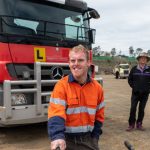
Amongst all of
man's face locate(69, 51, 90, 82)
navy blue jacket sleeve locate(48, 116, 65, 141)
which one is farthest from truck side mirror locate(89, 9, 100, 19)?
navy blue jacket sleeve locate(48, 116, 65, 141)

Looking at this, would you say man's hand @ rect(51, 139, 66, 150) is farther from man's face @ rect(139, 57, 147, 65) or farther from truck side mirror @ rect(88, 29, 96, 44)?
man's face @ rect(139, 57, 147, 65)

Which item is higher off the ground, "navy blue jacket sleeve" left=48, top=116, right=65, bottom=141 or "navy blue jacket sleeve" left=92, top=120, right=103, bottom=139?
"navy blue jacket sleeve" left=48, top=116, right=65, bottom=141

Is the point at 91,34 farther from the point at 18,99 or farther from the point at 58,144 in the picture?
the point at 58,144

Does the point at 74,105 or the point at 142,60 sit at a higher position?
the point at 142,60

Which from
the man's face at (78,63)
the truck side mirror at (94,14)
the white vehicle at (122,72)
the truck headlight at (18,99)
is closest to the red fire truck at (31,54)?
the truck headlight at (18,99)

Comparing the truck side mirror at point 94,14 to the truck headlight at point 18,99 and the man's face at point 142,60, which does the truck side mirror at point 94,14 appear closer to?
the man's face at point 142,60

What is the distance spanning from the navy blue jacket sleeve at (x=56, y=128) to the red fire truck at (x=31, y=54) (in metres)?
3.25

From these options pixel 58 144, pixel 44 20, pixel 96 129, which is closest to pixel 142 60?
pixel 44 20

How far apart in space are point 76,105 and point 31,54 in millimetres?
3689

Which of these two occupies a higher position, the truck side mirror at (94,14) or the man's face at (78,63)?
the truck side mirror at (94,14)

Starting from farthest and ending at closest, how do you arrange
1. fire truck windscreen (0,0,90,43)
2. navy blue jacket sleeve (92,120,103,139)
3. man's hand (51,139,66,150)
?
fire truck windscreen (0,0,90,43) → navy blue jacket sleeve (92,120,103,139) → man's hand (51,139,66,150)

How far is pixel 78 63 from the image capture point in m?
3.00

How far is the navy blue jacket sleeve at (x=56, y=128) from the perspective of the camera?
2.80 meters

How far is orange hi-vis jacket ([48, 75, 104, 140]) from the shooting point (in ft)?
9.80
